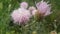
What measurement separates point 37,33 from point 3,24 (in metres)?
0.18

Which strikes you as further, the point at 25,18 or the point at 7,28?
the point at 7,28

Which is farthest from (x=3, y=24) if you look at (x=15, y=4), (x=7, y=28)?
(x=15, y=4)

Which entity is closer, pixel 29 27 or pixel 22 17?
pixel 22 17

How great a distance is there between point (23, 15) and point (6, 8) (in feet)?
0.92

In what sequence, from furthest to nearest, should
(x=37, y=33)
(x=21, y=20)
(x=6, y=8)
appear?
(x=6, y=8)
(x=37, y=33)
(x=21, y=20)

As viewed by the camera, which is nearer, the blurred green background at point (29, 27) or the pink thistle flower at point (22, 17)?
the pink thistle flower at point (22, 17)

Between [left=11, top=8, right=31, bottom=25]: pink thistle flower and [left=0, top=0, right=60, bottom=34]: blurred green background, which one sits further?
[left=0, top=0, right=60, bottom=34]: blurred green background

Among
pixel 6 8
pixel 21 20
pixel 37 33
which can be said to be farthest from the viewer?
Answer: pixel 6 8

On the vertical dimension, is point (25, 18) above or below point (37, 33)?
above

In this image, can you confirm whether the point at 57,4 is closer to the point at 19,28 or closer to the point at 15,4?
the point at 15,4

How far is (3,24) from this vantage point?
3.39 ft

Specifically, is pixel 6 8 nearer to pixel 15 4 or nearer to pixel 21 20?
pixel 15 4

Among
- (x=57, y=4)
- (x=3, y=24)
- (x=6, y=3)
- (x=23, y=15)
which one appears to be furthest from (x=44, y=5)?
(x=57, y=4)

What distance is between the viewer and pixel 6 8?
1173 millimetres
